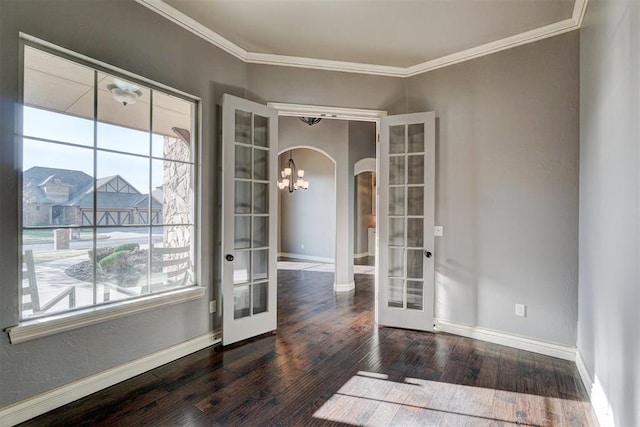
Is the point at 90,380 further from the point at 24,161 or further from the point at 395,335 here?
the point at 395,335

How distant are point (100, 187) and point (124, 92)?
78cm

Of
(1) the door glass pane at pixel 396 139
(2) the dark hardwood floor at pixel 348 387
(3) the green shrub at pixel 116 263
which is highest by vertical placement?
(1) the door glass pane at pixel 396 139

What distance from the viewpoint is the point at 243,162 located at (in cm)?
329

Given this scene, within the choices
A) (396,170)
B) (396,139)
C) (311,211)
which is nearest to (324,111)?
(396,139)

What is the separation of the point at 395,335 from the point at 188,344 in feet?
6.65

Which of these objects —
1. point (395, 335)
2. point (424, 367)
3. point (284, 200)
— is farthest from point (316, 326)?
point (284, 200)

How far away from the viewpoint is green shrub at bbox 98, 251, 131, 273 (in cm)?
244

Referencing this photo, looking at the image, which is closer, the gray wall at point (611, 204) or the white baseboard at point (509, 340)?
the gray wall at point (611, 204)

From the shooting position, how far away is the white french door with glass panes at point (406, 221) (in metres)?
3.48

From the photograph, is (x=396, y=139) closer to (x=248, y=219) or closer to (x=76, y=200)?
(x=248, y=219)

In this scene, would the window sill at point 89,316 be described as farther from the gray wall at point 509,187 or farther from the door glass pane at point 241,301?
the gray wall at point 509,187

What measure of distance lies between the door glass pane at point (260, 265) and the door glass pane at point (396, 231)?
1406mm

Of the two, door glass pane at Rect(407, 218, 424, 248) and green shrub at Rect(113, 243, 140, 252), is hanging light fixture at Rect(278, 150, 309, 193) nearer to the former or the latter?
door glass pane at Rect(407, 218, 424, 248)

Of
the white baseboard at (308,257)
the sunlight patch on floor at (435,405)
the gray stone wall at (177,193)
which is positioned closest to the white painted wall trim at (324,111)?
the gray stone wall at (177,193)
